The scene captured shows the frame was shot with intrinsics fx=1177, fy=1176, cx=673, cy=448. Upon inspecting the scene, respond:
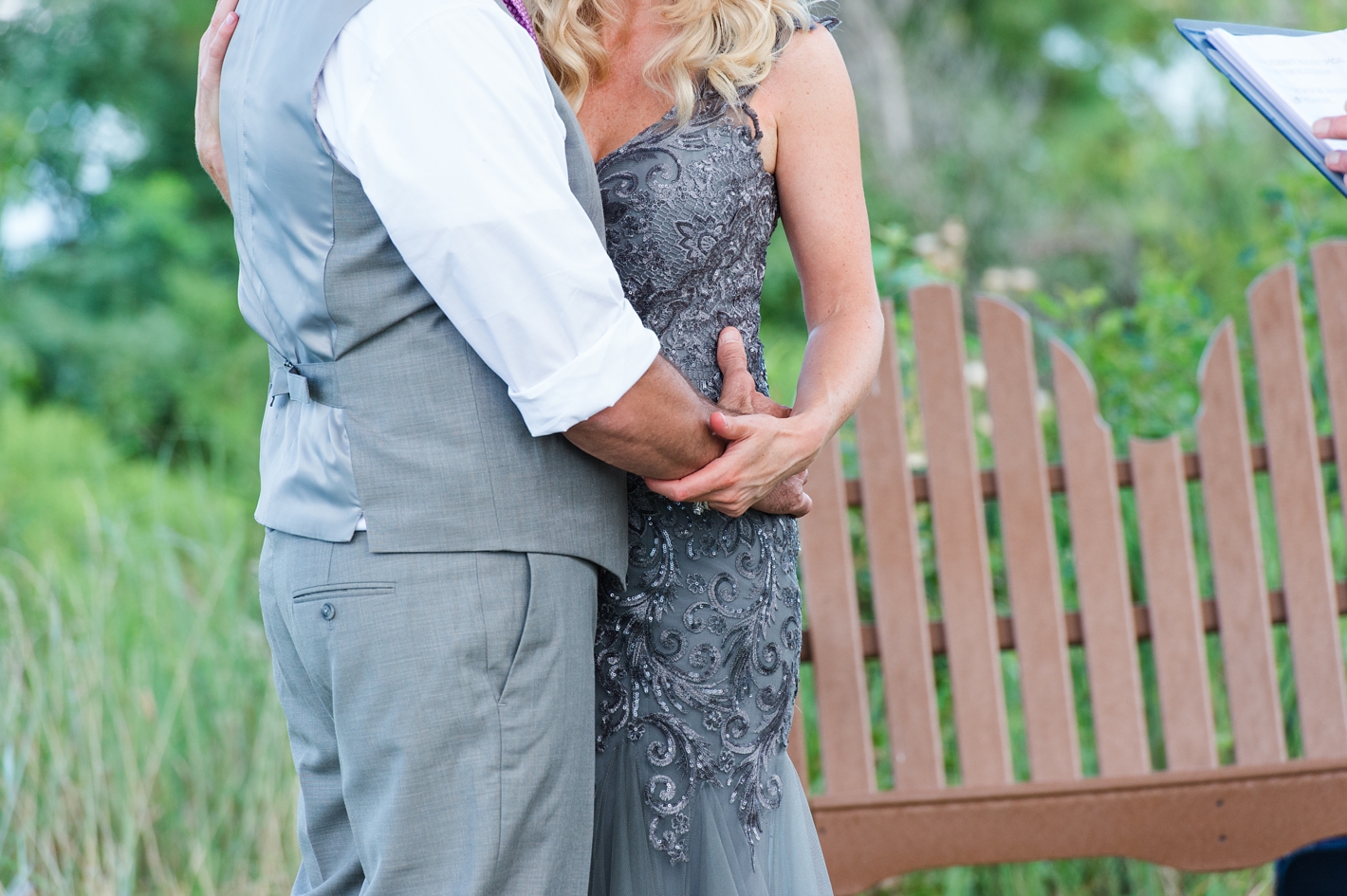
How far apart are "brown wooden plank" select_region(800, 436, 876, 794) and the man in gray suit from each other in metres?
1.37

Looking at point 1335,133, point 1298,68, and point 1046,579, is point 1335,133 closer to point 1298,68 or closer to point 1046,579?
point 1298,68

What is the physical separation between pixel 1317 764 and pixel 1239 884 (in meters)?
0.74

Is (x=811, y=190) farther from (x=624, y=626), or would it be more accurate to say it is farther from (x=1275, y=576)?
(x=1275, y=576)

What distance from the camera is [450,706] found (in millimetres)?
1180

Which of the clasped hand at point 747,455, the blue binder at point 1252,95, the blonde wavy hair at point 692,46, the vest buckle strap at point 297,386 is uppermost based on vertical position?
the blonde wavy hair at point 692,46

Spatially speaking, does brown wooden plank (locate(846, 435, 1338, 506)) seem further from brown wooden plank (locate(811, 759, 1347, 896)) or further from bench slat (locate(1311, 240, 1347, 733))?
brown wooden plank (locate(811, 759, 1347, 896))

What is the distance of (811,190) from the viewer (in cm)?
165

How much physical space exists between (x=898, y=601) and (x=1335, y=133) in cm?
137

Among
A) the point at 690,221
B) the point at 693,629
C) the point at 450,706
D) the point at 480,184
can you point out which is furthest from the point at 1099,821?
the point at 480,184

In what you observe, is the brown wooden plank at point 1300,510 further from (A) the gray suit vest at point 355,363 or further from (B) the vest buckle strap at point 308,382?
(B) the vest buckle strap at point 308,382

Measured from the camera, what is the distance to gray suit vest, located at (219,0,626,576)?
1.15 m

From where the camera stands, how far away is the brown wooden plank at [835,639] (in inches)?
103

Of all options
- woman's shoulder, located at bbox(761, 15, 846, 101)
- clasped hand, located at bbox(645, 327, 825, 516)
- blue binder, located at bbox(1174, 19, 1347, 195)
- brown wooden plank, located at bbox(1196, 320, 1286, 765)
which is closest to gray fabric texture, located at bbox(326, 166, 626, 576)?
clasped hand, located at bbox(645, 327, 825, 516)

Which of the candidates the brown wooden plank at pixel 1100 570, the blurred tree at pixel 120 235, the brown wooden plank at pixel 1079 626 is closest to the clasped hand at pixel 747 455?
the brown wooden plank at pixel 1079 626
